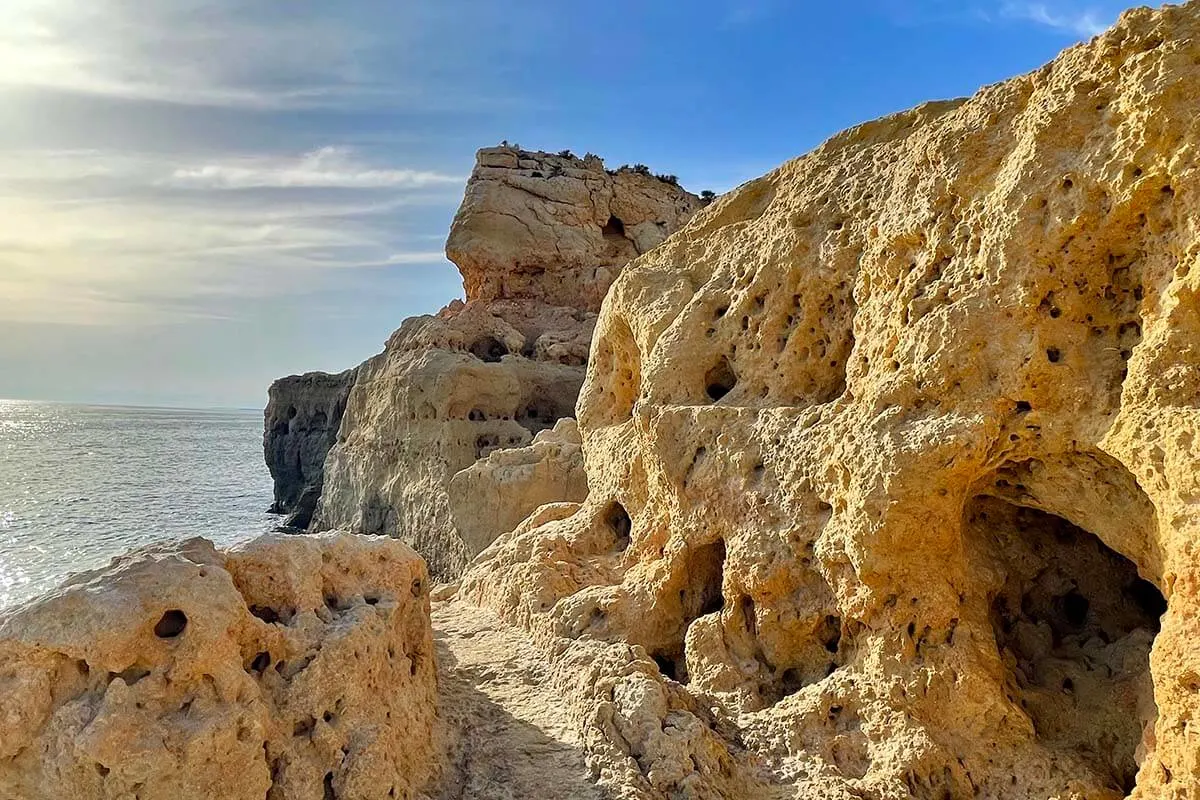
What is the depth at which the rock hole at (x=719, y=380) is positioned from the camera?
23.3 ft

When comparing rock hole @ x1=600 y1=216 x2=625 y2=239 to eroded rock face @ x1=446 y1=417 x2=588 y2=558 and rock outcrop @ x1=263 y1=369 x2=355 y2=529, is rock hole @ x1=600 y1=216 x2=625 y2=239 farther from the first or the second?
rock outcrop @ x1=263 y1=369 x2=355 y2=529

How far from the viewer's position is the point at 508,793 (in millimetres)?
4824

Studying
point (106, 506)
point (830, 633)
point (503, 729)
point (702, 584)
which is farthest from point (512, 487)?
point (106, 506)

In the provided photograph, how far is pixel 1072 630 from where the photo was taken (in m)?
5.38

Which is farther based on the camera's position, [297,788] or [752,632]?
[752,632]

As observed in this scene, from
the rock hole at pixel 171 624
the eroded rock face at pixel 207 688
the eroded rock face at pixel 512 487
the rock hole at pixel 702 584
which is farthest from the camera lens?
the eroded rock face at pixel 512 487

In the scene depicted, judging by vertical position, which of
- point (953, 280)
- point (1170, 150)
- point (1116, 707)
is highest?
point (1170, 150)

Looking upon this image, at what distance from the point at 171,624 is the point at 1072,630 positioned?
5658 mm

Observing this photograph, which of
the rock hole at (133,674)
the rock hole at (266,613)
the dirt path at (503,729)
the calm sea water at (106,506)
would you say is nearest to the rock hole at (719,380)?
the dirt path at (503,729)

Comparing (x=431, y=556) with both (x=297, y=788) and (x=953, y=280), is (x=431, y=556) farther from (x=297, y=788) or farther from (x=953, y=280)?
(x=953, y=280)

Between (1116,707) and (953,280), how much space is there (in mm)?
2696

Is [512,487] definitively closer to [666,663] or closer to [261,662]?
[666,663]

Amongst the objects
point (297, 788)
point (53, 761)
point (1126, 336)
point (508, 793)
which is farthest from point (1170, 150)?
point (53, 761)

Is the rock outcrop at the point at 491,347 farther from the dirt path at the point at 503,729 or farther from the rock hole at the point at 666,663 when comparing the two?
the rock hole at the point at 666,663
